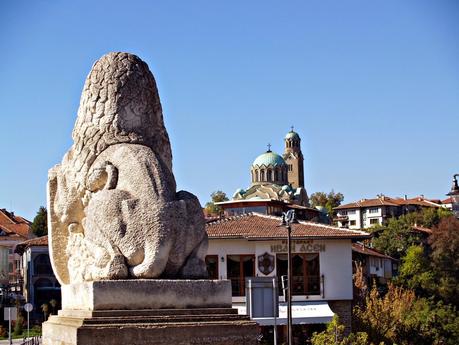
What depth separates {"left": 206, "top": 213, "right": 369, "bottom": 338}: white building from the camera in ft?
123

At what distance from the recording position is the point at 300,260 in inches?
1503

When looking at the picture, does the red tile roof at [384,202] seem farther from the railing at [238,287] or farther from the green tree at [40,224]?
the railing at [238,287]

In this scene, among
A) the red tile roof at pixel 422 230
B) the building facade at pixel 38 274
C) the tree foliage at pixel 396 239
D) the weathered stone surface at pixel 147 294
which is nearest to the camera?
the weathered stone surface at pixel 147 294

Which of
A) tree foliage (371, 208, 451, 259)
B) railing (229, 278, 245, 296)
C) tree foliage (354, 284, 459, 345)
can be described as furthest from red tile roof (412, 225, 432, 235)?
railing (229, 278, 245, 296)

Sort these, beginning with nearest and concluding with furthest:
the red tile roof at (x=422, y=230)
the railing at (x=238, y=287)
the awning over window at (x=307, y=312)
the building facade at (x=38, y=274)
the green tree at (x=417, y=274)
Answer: the awning over window at (x=307, y=312) → the railing at (x=238, y=287) → the building facade at (x=38, y=274) → the green tree at (x=417, y=274) → the red tile roof at (x=422, y=230)

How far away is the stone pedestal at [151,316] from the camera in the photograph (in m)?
8.34

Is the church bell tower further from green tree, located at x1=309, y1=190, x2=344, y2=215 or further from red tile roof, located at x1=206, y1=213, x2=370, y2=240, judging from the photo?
red tile roof, located at x1=206, y1=213, x2=370, y2=240

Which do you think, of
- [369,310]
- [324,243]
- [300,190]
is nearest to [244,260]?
[324,243]

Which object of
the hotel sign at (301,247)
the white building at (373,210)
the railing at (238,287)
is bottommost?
the railing at (238,287)

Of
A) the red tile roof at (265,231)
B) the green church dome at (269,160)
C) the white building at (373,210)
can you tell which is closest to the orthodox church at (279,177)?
the green church dome at (269,160)

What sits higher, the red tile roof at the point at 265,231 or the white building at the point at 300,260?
the red tile roof at the point at 265,231

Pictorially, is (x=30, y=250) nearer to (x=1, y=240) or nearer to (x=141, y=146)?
(x=1, y=240)

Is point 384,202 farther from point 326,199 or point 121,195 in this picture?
point 121,195

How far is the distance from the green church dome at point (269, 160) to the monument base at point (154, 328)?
104 meters
